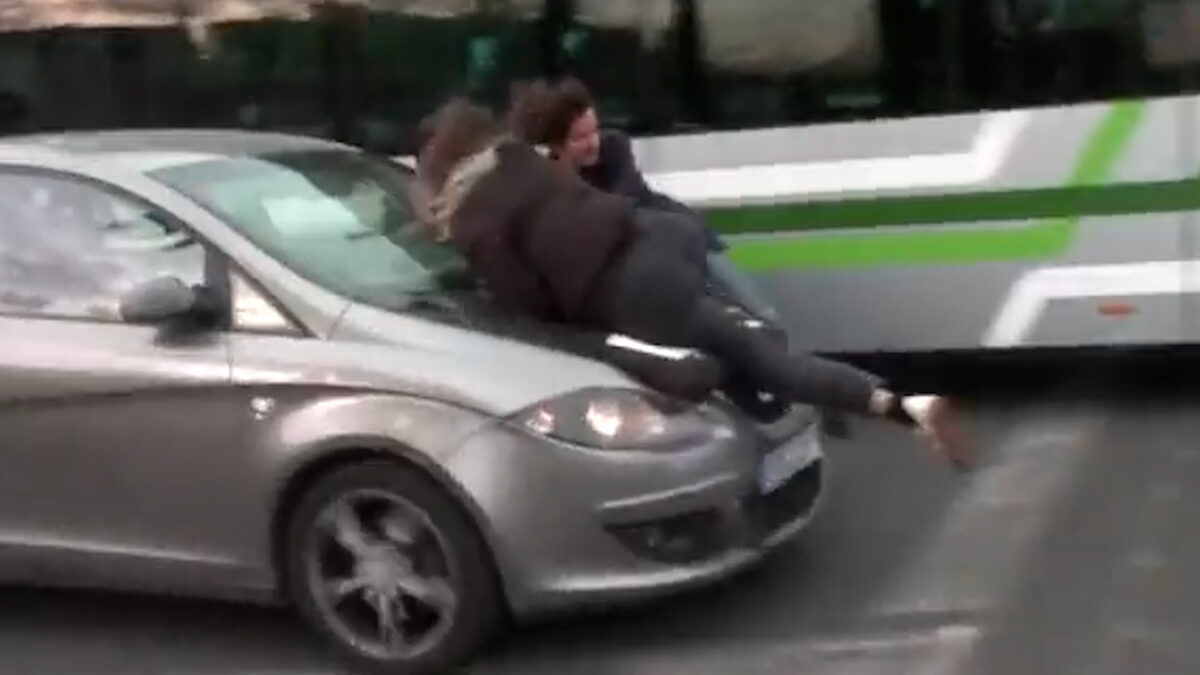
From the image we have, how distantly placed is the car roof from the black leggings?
4.47 feet

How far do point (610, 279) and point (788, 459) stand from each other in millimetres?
808

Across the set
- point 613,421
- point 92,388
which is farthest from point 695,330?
point 92,388

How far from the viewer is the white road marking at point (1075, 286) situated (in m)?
8.83

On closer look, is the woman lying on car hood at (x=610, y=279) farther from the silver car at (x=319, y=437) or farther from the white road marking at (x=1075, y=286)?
the white road marking at (x=1075, y=286)

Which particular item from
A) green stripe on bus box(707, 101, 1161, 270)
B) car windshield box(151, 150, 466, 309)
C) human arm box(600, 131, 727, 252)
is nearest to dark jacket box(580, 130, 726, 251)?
human arm box(600, 131, 727, 252)

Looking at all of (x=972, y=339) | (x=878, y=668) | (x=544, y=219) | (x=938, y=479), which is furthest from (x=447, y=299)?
(x=972, y=339)

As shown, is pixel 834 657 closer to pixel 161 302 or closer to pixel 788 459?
pixel 788 459

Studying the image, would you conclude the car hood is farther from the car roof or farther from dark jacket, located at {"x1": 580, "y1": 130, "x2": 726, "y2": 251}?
dark jacket, located at {"x1": 580, "y1": 130, "x2": 726, "y2": 251}

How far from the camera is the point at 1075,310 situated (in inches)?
353

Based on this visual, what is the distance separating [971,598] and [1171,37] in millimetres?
3254

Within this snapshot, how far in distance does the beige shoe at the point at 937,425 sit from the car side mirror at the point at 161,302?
2.25m

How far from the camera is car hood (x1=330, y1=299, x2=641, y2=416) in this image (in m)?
6.02

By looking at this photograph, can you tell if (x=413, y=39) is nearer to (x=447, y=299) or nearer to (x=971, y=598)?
(x=447, y=299)

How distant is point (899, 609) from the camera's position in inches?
260
